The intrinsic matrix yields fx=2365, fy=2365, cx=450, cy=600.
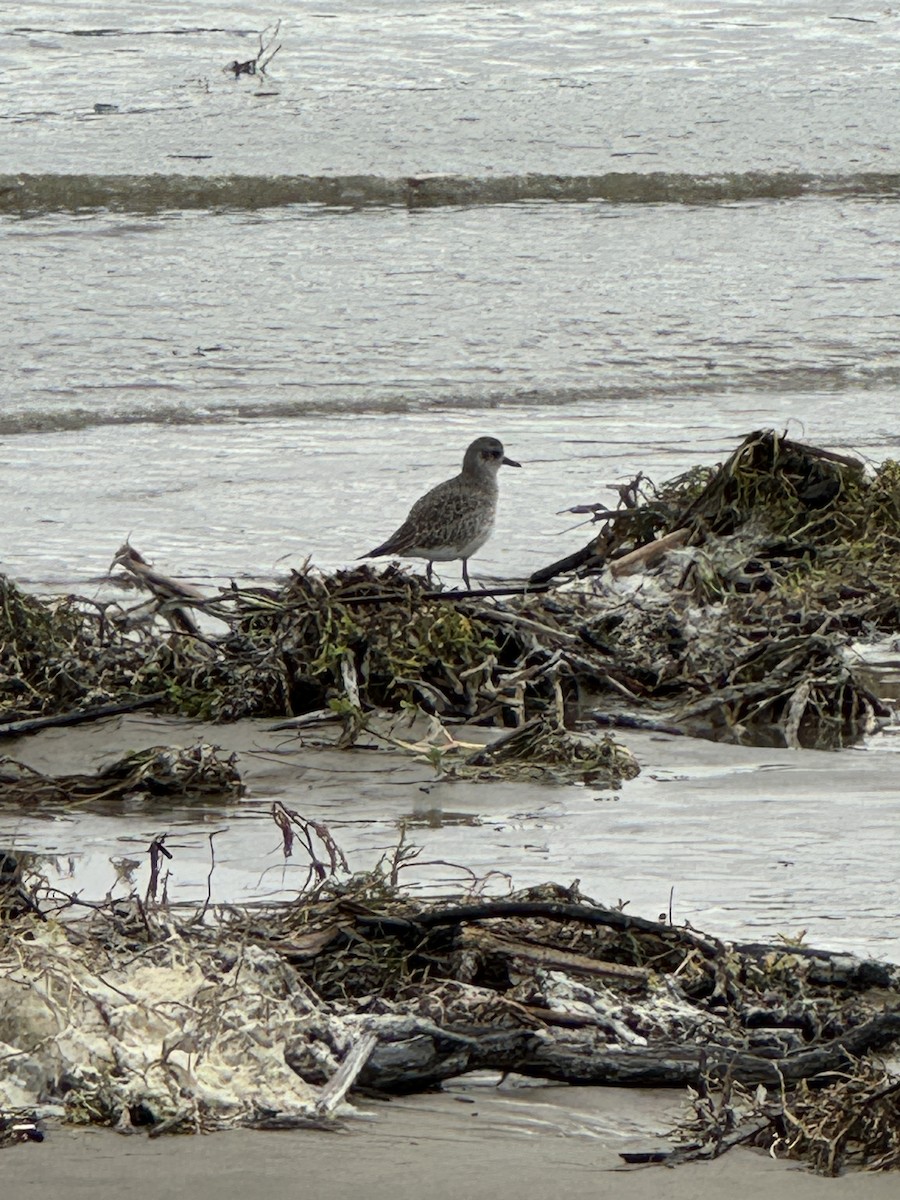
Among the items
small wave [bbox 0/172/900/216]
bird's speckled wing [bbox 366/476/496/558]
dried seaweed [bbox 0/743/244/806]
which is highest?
small wave [bbox 0/172/900/216]

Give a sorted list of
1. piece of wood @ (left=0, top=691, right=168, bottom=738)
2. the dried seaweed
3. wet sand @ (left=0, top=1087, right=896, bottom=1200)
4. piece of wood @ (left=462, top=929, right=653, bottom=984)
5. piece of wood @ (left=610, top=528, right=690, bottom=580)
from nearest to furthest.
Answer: wet sand @ (left=0, top=1087, right=896, bottom=1200), piece of wood @ (left=462, top=929, right=653, bottom=984), the dried seaweed, piece of wood @ (left=0, top=691, right=168, bottom=738), piece of wood @ (left=610, top=528, right=690, bottom=580)

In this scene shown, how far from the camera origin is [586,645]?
739cm

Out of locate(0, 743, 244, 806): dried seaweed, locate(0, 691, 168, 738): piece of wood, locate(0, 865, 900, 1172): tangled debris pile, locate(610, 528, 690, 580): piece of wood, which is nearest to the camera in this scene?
locate(0, 865, 900, 1172): tangled debris pile

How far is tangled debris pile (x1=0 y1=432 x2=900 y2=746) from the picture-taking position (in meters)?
6.88

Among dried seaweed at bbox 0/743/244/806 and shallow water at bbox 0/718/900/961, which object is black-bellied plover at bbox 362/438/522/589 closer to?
shallow water at bbox 0/718/900/961

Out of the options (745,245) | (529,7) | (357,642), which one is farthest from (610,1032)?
(529,7)

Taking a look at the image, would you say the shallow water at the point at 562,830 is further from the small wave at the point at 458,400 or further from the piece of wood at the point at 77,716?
the small wave at the point at 458,400

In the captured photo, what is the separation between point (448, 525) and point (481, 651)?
123cm

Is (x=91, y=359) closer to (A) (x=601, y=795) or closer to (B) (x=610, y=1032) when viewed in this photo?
(A) (x=601, y=795)

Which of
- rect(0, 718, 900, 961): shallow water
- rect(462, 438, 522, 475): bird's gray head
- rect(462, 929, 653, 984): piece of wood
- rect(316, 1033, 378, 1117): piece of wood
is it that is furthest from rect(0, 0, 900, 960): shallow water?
rect(316, 1033, 378, 1117): piece of wood

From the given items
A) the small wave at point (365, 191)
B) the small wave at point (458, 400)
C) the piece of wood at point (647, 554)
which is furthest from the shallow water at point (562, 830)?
the small wave at point (365, 191)

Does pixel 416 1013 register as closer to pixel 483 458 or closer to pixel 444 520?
pixel 444 520

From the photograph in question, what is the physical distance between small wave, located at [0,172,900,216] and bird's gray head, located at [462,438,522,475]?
6.62m

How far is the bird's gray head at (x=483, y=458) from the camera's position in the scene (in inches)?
351
